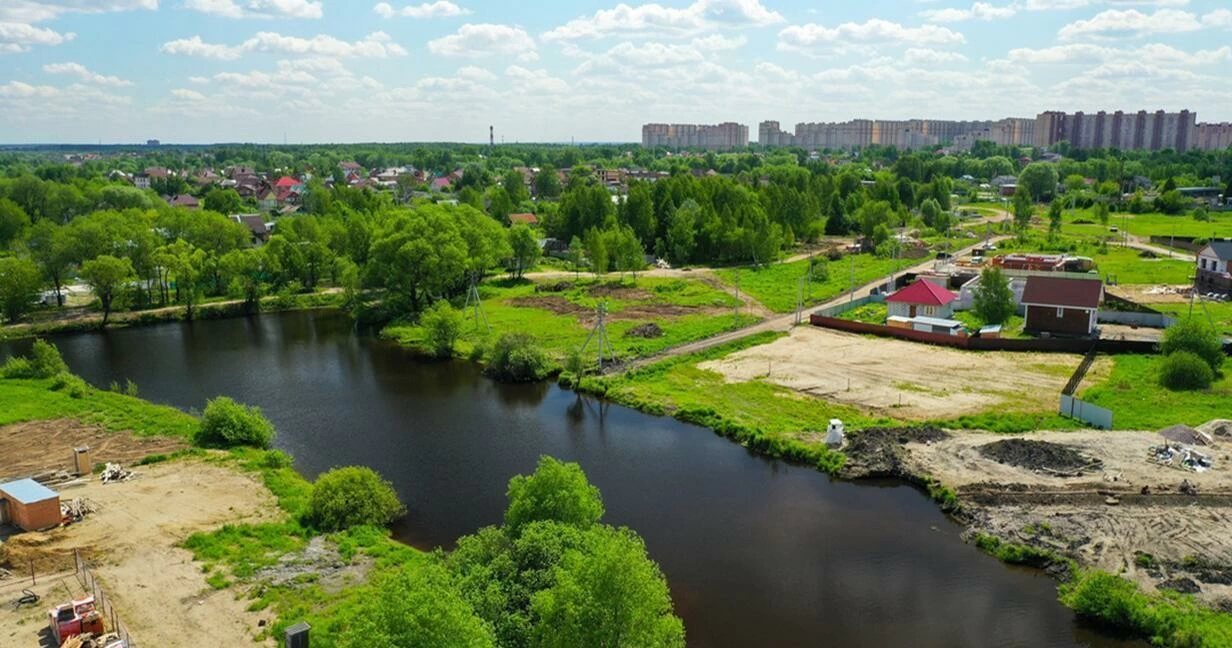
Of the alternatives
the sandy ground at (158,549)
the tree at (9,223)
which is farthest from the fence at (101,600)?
the tree at (9,223)

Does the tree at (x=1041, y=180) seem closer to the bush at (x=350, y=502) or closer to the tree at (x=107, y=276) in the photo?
the tree at (x=107, y=276)

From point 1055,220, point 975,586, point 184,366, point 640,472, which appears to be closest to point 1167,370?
point 975,586

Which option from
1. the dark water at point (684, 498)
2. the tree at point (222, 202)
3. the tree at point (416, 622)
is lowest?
the dark water at point (684, 498)

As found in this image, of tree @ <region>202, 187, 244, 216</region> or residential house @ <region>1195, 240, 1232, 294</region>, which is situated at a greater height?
tree @ <region>202, 187, 244, 216</region>

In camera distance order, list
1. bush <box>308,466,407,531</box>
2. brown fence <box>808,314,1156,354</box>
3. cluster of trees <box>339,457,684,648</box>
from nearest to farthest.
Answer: cluster of trees <box>339,457,684,648</box> < bush <box>308,466,407,531</box> < brown fence <box>808,314,1156,354</box>

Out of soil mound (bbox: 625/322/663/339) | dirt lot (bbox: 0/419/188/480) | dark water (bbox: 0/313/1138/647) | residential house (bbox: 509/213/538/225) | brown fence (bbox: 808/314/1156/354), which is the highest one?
residential house (bbox: 509/213/538/225)

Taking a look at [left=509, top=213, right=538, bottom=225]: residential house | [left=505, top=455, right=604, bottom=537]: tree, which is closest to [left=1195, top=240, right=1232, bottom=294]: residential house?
[left=505, top=455, right=604, bottom=537]: tree

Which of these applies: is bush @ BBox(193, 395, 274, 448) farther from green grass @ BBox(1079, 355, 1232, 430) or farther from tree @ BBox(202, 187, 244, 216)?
tree @ BBox(202, 187, 244, 216)
